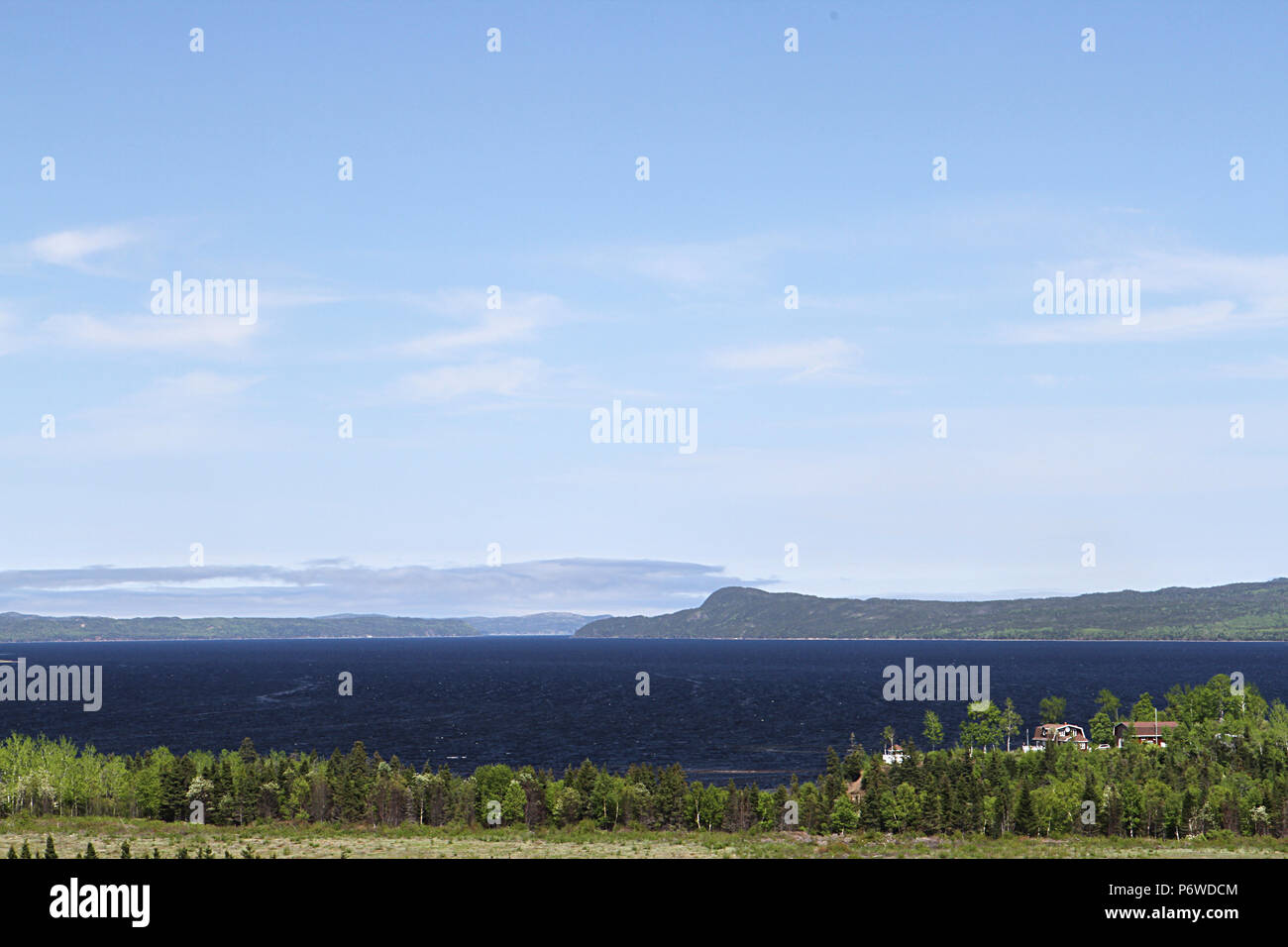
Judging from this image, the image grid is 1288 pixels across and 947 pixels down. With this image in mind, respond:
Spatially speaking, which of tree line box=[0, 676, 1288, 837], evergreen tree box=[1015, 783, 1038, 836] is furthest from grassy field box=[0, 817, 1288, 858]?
tree line box=[0, 676, 1288, 837]

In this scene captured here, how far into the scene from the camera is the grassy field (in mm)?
68500

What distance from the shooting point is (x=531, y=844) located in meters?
75.8

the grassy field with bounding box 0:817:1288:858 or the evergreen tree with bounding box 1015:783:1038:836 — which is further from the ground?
the grassy field with bounding box 0:817:1288:858

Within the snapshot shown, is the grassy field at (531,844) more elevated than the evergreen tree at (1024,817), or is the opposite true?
the grassy field at (531,844)

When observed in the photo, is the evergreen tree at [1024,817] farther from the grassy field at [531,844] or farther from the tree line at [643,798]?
the grassy field at [531,844]

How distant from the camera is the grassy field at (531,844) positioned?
6850 centimetres

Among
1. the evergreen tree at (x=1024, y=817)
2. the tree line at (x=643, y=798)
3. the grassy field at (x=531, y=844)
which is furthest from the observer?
the tree line at (x=643, y=798)

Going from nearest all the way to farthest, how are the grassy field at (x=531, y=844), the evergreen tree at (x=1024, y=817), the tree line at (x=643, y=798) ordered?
the grassy field at (x=531, y=844)
the evergreen tree at (x=1024, y=817)
the tree line at (x=643, y=798)

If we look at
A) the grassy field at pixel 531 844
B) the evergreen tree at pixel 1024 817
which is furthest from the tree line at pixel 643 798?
the grassy field at pixel 531 844

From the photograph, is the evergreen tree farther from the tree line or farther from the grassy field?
the grassy field
